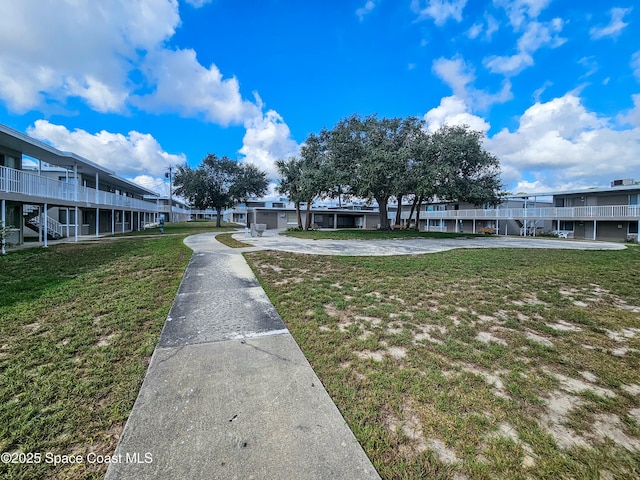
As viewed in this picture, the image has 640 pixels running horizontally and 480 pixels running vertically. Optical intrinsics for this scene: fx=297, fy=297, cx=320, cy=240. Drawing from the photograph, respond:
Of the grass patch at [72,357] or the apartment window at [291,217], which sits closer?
the grass patch at [72,357]

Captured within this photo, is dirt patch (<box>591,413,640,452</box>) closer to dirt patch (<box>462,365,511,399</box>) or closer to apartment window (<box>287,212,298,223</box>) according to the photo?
dirt patch (<box>462,365,511,399</box>)

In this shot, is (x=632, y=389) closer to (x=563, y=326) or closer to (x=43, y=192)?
(x=563, y=326)

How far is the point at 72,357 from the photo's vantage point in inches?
131

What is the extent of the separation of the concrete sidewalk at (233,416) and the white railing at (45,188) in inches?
484

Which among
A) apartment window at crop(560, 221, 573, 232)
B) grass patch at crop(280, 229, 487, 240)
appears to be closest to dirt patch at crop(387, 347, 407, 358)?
grass patch at crop(280, 229, 487, 240)

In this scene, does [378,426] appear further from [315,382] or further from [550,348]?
[550,348]

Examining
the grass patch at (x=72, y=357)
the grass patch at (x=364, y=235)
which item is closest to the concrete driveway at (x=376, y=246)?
the grass patch at (x=364, y=235)

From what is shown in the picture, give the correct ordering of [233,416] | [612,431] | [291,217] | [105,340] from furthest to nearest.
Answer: [291,217] < [105,340] < [233,416] < [612,431]

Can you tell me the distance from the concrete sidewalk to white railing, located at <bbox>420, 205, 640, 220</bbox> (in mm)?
27310

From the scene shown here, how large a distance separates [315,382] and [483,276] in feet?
20.8

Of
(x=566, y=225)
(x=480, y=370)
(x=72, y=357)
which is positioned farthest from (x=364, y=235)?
(x=566, y=225)

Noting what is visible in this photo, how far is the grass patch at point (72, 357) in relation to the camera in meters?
2.19

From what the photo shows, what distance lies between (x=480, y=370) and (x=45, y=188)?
1752cm

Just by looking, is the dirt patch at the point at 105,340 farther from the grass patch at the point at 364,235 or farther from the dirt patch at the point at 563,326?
the grass patch at the point at 364,235
